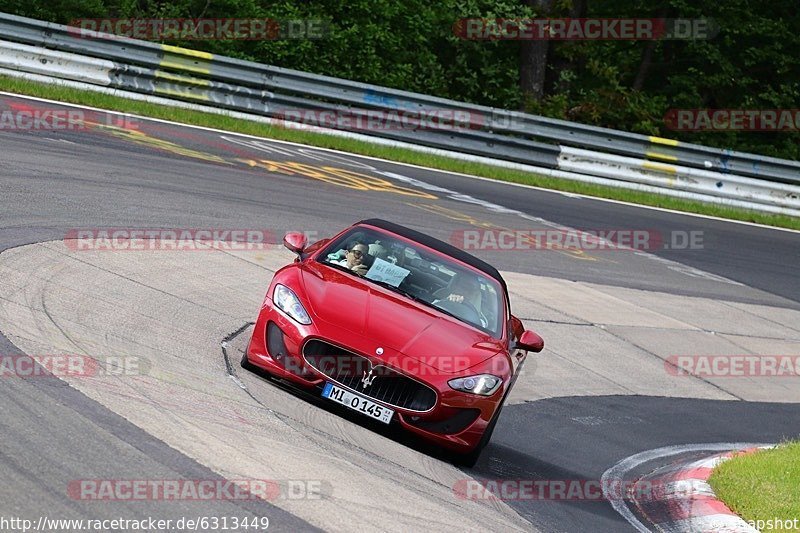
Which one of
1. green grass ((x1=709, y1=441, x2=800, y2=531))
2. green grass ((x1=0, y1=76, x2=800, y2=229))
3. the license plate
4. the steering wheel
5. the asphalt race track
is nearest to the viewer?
the asphalt race track

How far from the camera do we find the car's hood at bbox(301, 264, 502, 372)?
8242 mm

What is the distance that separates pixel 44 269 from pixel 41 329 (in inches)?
72.2

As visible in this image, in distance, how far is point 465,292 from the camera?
945cm

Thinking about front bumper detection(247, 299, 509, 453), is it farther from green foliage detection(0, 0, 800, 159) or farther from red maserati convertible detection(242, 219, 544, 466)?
green foliage detection(0, 0, 800, 159)

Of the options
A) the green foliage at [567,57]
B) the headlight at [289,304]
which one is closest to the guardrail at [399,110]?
the green foliage at [567,57]

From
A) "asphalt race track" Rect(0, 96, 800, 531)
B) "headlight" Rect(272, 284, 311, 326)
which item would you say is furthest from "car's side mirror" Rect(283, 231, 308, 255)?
"asphalt race track" Rect(0, 96, 800, 531)

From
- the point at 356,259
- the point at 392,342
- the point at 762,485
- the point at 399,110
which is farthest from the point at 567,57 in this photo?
the point at 392,342

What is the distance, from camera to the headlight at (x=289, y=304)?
8336 millimetres

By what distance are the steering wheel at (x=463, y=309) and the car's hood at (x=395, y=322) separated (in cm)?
20

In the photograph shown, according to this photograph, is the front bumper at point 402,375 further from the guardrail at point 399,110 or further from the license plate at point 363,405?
the guardrail at point 399,110

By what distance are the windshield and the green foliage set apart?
16.5m

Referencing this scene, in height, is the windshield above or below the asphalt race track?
above

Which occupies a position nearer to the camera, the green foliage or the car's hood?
the car's hood

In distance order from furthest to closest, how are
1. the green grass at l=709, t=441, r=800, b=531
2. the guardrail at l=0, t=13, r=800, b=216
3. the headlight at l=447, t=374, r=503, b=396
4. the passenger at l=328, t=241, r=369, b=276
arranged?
the guardrail at l=0, t=13, r=800, b=216 → the passenger at l=328, t=241, r=369, b=276 → the headlight at l=447, t=374, r=503, b=396 → the green grass at l=709, t=441, r=800, b=531
